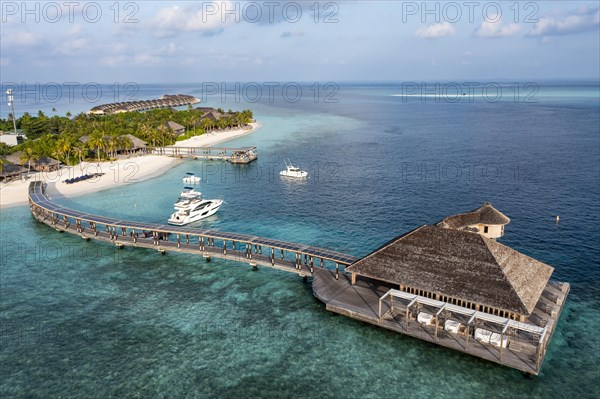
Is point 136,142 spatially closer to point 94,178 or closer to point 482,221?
point 94,178

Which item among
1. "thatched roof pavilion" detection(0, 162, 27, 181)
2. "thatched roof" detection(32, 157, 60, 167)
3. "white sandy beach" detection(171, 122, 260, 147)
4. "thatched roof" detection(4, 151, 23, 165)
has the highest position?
"white sandy beach" detection(171, 122, 260, 147)

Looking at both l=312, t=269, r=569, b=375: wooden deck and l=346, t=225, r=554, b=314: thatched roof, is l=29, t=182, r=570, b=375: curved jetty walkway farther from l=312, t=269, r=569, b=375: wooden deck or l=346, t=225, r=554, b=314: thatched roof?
l=346, t=225, r=554, b=314: thatched roof

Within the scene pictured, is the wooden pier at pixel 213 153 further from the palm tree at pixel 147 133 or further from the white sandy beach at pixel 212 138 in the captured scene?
the white sandy beach at pixel 212 138

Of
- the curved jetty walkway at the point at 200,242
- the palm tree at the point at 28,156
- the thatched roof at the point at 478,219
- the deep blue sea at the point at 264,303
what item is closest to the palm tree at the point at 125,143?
the palm tree at the point at 28,156

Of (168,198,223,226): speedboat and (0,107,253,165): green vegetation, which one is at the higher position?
(0,107,253,165): green vegetation

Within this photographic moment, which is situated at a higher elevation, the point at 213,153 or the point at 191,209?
the point at 213,153

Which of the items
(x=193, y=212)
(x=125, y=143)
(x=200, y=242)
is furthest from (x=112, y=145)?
(x=200, y=242)

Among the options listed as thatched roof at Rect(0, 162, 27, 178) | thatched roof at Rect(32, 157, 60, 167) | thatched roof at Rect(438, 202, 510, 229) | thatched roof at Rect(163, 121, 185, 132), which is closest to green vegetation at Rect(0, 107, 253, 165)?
thatched roof at Rect(32, 157, 60, 167)
